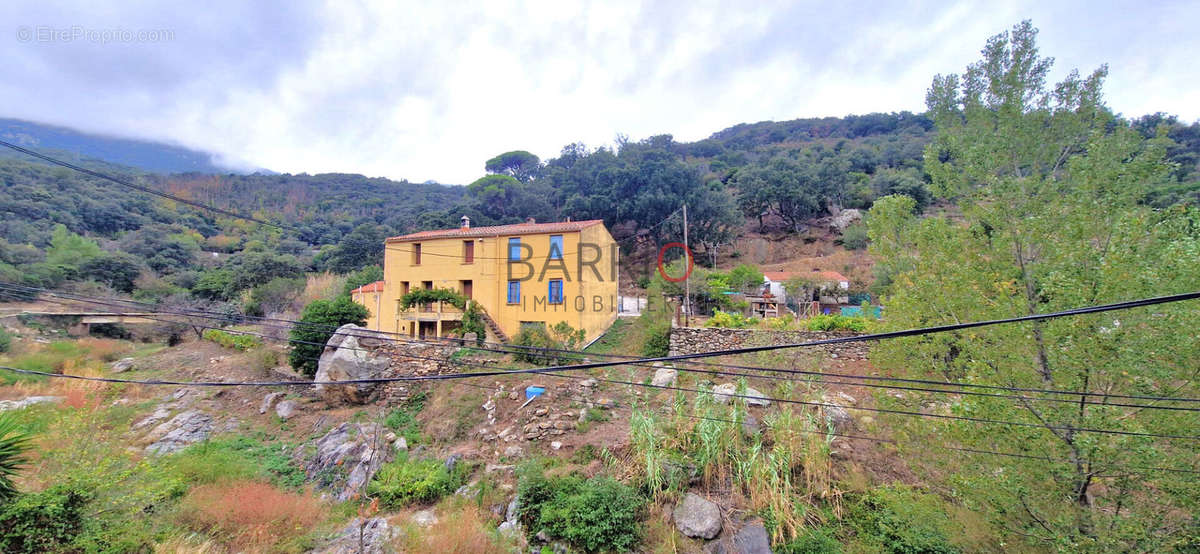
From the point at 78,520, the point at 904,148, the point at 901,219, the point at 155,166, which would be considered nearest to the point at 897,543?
the point at 901,219

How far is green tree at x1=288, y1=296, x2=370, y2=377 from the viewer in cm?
1432

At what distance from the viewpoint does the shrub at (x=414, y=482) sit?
27.8 feet

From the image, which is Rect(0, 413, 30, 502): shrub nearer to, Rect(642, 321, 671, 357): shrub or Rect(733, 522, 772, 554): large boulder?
Rect(733, 522, 772, 554): large boulder

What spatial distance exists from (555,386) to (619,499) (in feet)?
15.9

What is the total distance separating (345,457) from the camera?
10.1 metres

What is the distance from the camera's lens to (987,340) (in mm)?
4602

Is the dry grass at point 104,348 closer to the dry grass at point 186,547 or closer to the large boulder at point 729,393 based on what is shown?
the dry grass at point 186,547

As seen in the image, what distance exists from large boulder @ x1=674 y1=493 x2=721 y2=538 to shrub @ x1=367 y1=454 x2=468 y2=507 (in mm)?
4705

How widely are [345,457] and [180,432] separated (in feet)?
18.2

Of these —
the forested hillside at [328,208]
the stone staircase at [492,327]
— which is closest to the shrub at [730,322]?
the stone staircase at [492,327]

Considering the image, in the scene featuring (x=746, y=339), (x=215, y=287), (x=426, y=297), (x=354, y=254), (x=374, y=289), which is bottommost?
(x=746, y=339)

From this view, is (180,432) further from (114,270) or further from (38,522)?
(114,270)

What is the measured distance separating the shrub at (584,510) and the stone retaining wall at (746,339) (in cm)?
635

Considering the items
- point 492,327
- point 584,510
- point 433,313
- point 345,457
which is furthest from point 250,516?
point 433,313
